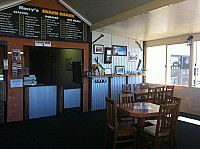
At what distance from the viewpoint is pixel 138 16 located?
4391mm

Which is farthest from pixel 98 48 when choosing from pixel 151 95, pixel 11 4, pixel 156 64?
pixel 11 4

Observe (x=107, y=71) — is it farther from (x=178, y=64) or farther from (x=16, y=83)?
(x=16, y=83)

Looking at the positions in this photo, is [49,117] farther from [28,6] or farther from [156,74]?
[156,74]

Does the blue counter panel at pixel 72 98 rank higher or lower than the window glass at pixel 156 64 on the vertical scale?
lower

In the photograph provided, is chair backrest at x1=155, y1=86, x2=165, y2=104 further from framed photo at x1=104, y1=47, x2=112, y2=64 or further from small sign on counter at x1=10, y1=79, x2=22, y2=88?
small sign on counter at x1=10, y1=79, x2=22, y2=88

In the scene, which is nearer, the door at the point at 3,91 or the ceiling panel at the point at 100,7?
the ceiling panel at the point at 100,7

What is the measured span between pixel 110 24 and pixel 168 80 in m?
3.29

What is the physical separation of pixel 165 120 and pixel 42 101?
372 centimetres

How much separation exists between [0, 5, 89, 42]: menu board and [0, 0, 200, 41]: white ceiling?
0.24 m

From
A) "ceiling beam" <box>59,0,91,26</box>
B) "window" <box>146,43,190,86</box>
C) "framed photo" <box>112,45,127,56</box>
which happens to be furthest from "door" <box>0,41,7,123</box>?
"window" <box>146,43,190,86</box>

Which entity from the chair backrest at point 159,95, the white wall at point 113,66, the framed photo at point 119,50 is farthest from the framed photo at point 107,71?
the chair backrest at point 159,95

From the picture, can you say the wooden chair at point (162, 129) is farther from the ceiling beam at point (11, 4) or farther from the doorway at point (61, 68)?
the ceiling beam at point (11, 4)

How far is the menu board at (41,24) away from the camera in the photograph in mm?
4840

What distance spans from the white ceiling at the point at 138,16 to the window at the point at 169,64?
0.73 meters
